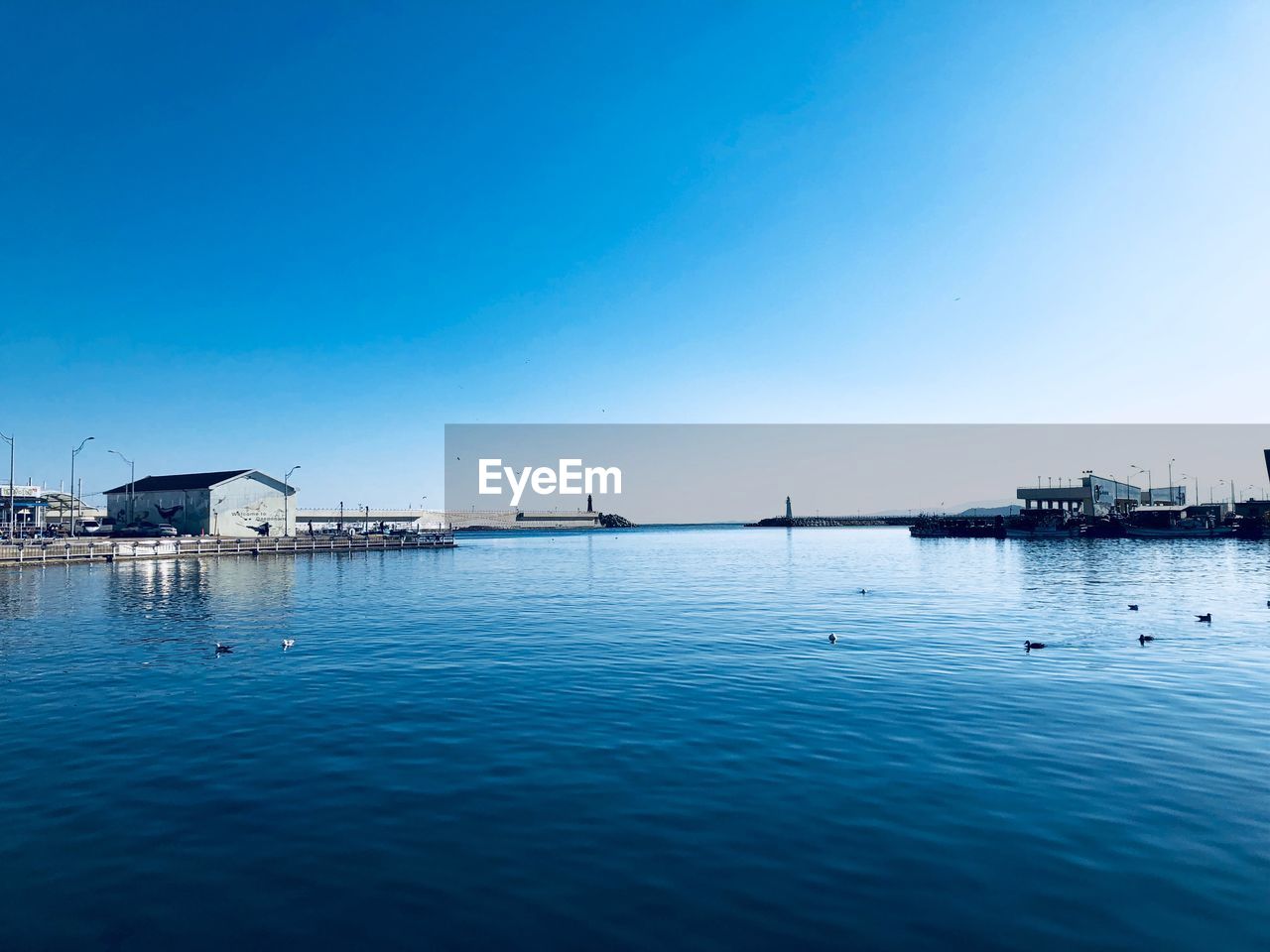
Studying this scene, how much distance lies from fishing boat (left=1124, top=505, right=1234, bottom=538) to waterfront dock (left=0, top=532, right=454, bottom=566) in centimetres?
12028

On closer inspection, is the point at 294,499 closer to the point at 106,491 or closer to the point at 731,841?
the point at 106,491

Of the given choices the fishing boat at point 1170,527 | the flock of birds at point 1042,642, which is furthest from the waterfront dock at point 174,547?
the fishing boat at point 1170,527

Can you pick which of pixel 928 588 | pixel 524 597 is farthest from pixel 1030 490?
pixel 524 597

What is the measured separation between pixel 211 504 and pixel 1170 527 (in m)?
155

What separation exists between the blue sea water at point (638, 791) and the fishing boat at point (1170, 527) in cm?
11073

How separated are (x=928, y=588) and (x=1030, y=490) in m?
115

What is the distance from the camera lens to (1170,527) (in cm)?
12056

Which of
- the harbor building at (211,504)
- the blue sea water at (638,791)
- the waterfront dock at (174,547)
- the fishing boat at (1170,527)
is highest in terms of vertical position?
the harbor building at (211,504)

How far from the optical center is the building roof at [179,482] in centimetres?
10212

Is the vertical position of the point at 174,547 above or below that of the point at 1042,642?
above

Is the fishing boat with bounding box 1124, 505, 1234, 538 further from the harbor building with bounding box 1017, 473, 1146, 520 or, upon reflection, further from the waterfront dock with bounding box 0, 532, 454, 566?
the waterfront dock with bounding box 0, 532, 454, 566

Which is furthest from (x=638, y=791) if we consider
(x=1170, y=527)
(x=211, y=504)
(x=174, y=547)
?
(x=1170, y=527)

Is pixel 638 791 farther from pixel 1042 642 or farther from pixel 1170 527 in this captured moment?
pixel 1170 527

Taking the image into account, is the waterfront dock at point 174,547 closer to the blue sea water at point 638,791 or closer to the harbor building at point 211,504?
the harbor building at point 211,504
